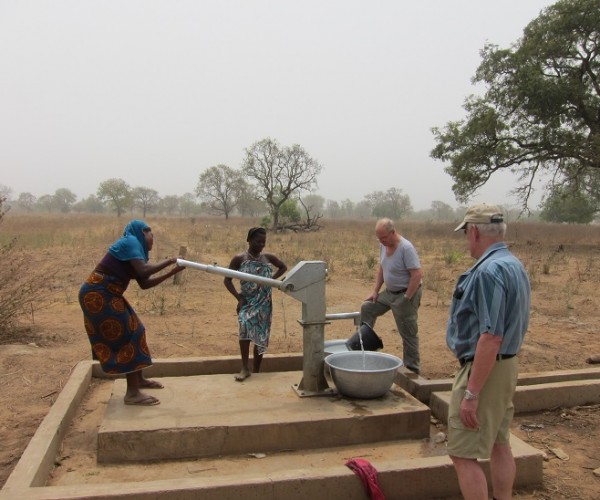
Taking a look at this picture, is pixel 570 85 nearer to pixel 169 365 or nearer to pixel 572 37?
pixel 572 37

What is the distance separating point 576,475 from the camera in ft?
10.1

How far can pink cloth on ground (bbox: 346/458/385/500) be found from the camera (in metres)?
2.66

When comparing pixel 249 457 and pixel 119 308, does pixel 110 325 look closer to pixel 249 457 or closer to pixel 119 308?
pixel 119 308

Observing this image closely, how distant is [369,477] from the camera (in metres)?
2.67

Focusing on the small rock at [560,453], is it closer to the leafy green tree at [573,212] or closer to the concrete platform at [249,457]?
the concrete platform at [249,457]

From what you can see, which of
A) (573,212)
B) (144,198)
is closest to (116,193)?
(144,198)

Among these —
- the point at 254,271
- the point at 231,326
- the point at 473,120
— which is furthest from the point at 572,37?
the point at 254,271

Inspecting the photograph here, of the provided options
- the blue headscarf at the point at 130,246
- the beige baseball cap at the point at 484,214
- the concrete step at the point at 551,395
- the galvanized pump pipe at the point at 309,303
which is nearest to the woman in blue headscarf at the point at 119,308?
the blue headscarf at the point at 130,246

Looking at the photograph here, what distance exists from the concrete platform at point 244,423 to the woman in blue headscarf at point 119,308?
0.28 m

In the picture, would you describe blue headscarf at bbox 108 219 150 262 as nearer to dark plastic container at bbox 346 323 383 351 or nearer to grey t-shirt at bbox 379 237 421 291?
dark plastic container at bbox 346 323 383 351

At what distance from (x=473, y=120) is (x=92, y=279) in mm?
18833

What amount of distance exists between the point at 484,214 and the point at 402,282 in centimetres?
207

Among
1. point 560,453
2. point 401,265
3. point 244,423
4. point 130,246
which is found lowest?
point 560,453

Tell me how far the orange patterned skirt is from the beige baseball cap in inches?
90.9
